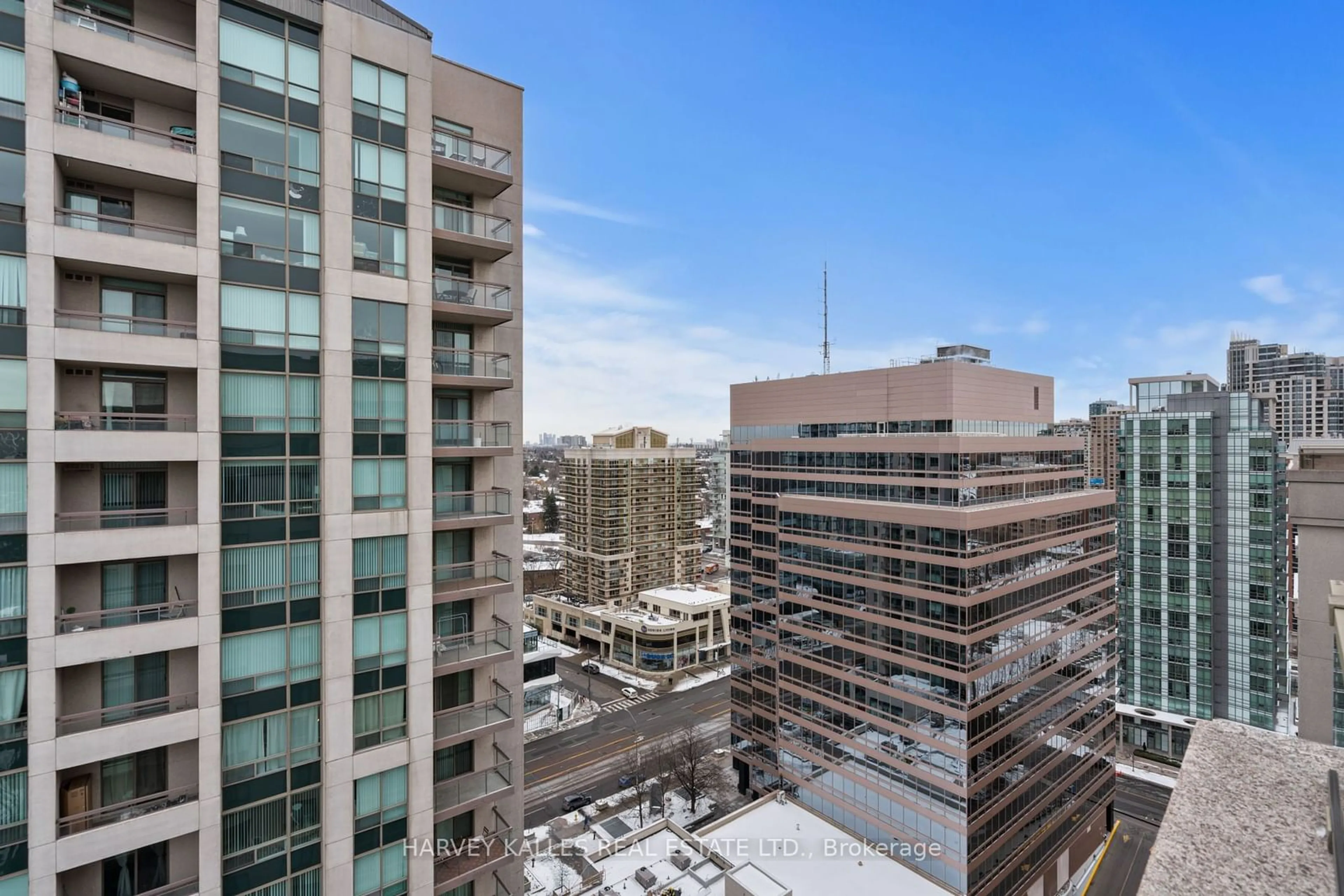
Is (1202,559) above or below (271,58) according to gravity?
below

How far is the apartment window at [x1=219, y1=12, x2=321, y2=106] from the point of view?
1639 cm

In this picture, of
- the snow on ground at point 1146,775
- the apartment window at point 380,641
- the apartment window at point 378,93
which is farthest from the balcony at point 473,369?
the snow on ground at point 1146,775

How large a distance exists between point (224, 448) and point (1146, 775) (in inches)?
2961

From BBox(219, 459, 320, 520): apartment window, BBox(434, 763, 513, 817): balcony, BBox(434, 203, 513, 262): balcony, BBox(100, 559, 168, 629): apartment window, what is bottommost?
BBox(434, 763, 513, 817): balcony

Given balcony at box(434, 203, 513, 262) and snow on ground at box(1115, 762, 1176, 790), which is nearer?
balcony at box(434, 203, 513, 262)

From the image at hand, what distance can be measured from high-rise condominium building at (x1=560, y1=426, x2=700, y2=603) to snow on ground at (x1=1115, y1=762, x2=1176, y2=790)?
199ft

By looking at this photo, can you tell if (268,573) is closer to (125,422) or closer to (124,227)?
(125,422)

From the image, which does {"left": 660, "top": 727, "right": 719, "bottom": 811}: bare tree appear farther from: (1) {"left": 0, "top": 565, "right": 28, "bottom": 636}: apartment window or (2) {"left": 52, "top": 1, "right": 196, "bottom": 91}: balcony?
(2) {"left": 52, "top": 1, "right": 196, "bottom": 91}: balcony

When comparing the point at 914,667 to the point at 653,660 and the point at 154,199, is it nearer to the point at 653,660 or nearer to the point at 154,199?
the point at 154,199

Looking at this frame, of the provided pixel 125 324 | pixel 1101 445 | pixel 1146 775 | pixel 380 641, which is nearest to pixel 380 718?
pixel 380 641

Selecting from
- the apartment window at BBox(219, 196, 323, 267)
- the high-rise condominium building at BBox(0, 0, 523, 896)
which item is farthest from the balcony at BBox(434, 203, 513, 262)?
the apartment window at BBox(219, 196, 323, 267)

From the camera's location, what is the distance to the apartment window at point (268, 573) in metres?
16.5

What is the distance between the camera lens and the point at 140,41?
15.8 m

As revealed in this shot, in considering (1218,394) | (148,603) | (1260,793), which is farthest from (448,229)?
(1218,394)
